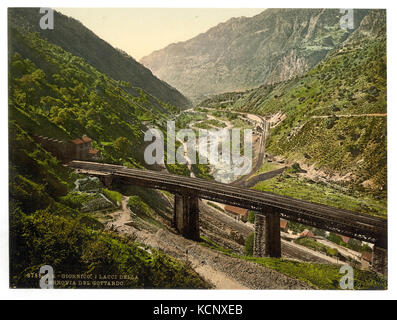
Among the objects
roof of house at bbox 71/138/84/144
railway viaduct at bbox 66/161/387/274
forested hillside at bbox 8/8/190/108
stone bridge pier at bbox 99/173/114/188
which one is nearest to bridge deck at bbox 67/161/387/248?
railway viaduct at bbox 66/161/387/274

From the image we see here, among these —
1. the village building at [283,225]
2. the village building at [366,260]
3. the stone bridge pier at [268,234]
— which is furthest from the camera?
the village building at [283,225]

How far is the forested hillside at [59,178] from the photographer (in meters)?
21.8

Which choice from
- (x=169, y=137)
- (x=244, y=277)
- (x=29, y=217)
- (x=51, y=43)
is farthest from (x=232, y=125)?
(x=51, y=43)

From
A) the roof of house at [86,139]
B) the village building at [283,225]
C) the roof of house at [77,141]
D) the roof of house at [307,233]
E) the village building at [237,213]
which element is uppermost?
the roof of house at [86,139]

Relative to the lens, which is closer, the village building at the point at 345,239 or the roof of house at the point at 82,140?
the village building at the point at 345,239

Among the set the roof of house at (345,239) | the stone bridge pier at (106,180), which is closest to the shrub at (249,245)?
the roof of house at (345,239)

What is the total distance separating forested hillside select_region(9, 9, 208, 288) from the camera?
2180 cm

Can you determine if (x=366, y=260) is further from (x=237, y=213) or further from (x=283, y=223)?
(x=237, y=213)

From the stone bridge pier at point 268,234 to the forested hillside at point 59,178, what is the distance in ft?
21.2

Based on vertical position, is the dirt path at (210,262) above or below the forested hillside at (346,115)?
below

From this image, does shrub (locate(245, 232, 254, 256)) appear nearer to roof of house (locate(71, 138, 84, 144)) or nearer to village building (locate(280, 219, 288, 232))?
village building (locate(280, 219, 288, 232))

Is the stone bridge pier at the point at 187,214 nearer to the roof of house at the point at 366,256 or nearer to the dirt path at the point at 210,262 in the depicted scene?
the dirt path at the point at 210,262

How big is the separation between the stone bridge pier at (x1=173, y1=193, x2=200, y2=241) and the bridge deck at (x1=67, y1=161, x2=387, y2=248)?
2.18 ft
